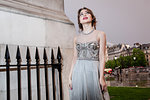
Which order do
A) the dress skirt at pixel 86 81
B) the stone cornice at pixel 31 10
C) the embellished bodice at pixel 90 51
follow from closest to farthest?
the dress skirt at pixel 86 81 → the embellished bodice at pixel 90 51 → the stone cornice at pixel 31 10

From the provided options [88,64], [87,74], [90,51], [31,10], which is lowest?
[87,74]

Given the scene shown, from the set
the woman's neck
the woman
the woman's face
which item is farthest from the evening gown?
the woman's face

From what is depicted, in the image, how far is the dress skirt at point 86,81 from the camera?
9.59ft

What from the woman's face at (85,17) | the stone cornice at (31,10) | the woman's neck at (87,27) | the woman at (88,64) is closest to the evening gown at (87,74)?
the woman at (88,64)

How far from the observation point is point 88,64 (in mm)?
3037

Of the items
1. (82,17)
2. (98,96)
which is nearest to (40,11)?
(82,17)

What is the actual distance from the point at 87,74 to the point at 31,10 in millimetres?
1708

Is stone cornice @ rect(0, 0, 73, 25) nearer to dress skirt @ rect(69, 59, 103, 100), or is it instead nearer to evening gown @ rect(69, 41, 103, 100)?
evening gown @ rect(69, 41, 103, 100)

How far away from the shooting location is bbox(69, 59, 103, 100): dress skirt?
2.92 meters

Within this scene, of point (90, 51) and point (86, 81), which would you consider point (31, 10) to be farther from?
point (86, 81)

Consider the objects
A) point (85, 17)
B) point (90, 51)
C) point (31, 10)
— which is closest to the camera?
point (90, 51)

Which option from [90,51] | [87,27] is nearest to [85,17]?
[87,27]

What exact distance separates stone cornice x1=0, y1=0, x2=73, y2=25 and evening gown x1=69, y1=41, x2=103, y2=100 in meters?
1.09

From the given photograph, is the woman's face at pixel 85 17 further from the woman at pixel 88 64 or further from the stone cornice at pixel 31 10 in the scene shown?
the stone cornice at pixel 31 10
